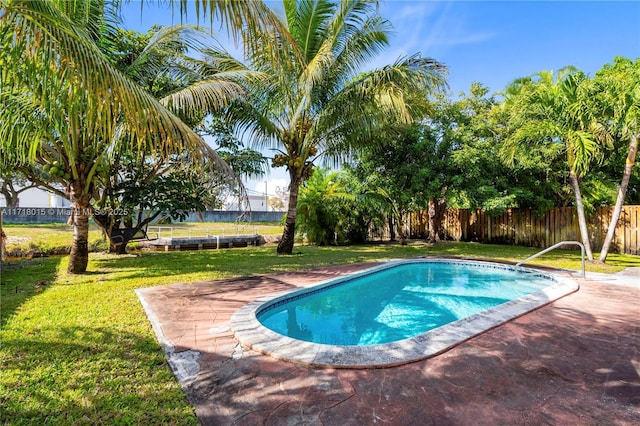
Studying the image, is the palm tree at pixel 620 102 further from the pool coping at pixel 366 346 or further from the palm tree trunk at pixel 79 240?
the palm tree trunk at pixel 79 240

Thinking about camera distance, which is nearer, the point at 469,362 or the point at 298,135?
the point at 469,362

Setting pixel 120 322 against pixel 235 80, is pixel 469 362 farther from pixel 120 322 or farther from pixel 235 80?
pixel 235 80

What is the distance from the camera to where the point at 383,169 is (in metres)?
13.7

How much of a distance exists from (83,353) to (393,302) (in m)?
5.35

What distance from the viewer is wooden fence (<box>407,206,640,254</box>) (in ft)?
39.9

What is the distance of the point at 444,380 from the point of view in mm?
2984

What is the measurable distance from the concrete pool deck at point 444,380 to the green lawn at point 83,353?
24 cm

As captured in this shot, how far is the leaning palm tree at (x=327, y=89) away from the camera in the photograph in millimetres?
9109

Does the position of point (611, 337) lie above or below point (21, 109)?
below

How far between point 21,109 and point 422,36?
1038 cm

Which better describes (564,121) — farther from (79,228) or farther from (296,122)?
(79,228)

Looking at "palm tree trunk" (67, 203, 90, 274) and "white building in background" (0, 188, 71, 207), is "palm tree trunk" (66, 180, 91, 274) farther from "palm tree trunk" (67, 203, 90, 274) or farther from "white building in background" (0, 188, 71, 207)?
"white building in background" (0, 188, 71, 207)

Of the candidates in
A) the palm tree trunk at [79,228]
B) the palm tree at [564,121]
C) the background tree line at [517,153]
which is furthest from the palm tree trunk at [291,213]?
the palm tree at [564,121]

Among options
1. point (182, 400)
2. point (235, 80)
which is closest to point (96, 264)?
point (235, 80)
